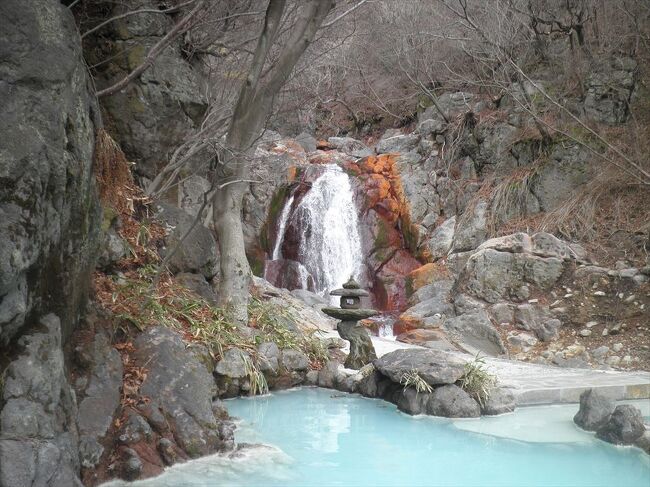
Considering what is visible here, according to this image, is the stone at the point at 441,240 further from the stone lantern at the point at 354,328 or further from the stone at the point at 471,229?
the stone lantern at the point at 354,328

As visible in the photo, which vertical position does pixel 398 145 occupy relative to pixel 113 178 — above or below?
above

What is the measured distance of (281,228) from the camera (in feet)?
50.0

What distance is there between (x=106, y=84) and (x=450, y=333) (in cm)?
609

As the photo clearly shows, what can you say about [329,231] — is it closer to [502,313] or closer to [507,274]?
[507,274]

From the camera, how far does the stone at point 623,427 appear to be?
4953mm

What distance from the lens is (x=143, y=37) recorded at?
8180mm

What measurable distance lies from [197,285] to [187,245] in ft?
1.77

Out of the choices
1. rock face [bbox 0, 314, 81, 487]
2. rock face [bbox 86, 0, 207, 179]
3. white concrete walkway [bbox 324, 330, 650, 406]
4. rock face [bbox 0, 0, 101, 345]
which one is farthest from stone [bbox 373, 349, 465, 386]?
rock face [bbox 86, 0, 207, 179]

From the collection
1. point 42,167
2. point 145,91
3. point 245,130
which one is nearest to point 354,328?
point 245,130

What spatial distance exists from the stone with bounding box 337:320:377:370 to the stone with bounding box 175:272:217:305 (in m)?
1.73

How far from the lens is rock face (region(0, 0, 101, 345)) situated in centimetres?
306

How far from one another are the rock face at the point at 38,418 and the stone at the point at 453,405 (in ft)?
11.5

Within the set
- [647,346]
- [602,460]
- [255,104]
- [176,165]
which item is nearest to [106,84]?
[176,165]

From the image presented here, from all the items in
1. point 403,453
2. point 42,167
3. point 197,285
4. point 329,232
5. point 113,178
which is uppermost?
point 329,232
